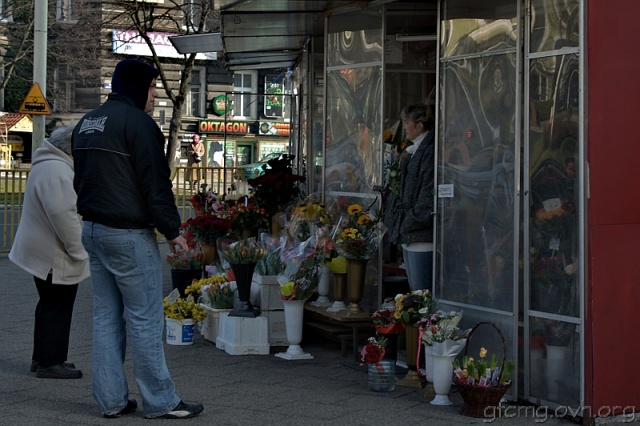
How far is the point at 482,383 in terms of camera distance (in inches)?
232

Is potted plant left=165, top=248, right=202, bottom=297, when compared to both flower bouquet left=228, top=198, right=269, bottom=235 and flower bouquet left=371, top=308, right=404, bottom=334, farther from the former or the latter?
flower bouquet left=371, top=308, right=404, bottom=334

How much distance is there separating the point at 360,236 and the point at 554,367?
83.2 inches

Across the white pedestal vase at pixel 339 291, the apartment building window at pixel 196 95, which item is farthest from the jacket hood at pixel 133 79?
the apartment building window at pixel 196 95

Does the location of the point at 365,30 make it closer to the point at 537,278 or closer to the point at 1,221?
the point at 537,278

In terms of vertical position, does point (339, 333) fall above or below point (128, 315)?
below

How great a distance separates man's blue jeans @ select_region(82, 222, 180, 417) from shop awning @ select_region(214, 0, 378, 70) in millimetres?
3666

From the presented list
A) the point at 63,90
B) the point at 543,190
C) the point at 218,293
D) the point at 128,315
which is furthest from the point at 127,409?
the point at 63,90

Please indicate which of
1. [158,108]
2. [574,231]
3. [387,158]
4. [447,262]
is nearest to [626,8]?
[574,231]

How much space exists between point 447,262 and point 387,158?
156cm

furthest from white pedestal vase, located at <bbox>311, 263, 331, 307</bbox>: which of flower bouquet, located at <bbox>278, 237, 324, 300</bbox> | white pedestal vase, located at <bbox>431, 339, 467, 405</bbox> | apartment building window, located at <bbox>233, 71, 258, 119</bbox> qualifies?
apartment building window, located at <bbox>233, 71, 258, 119</bbox>

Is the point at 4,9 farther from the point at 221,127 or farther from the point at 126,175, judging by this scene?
the point at 126,175

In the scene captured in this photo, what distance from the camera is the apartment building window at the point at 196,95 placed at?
41219 millimetres

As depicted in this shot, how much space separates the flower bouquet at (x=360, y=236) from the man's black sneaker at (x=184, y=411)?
7.32 feet

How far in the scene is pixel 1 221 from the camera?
56.1 ft
